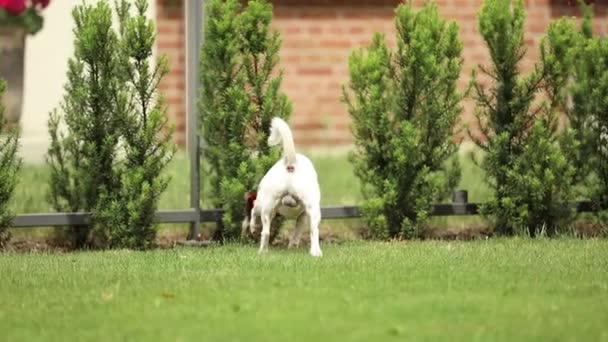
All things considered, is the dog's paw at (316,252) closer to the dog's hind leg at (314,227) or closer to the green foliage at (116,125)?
the dog's hind leg at (314,227)

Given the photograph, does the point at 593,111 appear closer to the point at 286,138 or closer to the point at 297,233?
the point at 297,233

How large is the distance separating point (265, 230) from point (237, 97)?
1273 millimetres

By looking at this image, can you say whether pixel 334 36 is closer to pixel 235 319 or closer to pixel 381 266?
pixel 381 266

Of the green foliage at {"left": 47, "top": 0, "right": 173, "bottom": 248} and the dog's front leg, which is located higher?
the green foliage at {"left": 47, "top": 0, "right": 173, "bottom": 248}

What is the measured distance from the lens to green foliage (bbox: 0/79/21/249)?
9047 millimetres

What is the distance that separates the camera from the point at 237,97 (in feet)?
31.1

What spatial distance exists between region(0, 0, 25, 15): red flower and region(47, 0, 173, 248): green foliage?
1.94 meters

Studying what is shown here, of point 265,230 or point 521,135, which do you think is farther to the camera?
point 521,135

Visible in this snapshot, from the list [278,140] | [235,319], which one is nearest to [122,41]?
[278,140]

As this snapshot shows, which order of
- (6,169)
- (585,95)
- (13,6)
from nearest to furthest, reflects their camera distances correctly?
(6,169) → (585,95) → (13,6)

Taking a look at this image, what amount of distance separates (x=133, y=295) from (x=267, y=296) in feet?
2.41

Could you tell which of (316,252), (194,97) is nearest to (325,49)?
(194,97)

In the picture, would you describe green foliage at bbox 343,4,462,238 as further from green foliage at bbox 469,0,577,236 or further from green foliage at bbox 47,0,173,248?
green foliage at bbox 47,0,173,248

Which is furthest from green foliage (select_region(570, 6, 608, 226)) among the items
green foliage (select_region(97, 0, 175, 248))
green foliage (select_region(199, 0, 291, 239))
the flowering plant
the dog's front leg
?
the flowering plant
